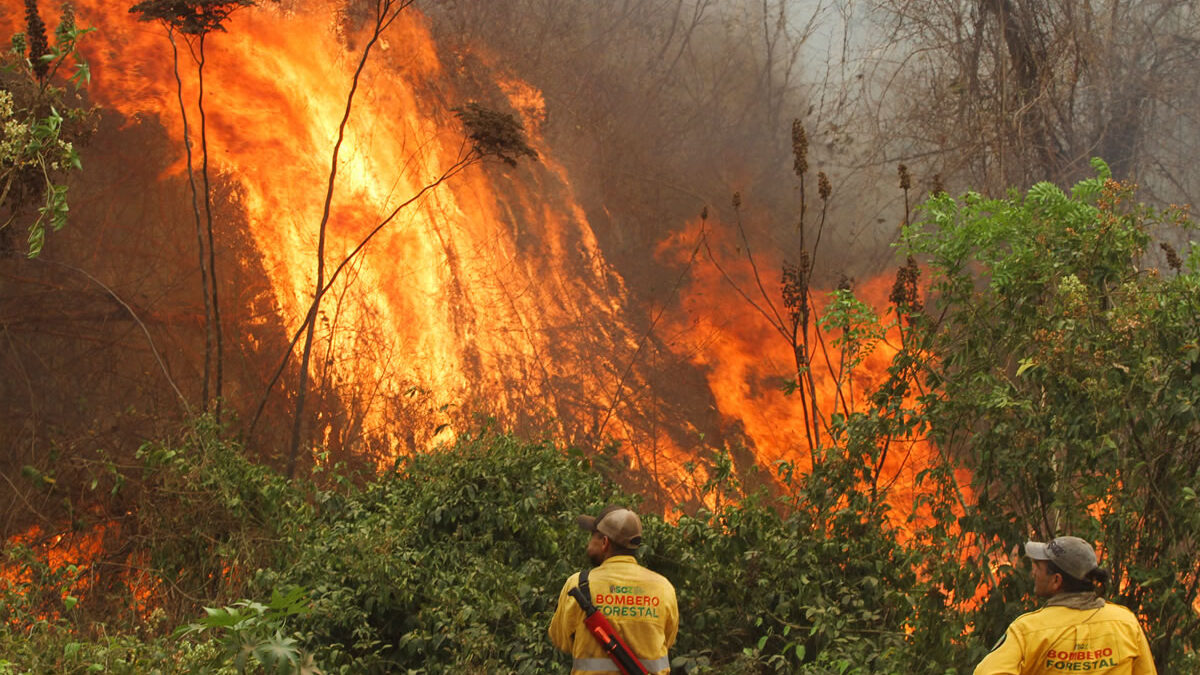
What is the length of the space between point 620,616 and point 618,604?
0.15 ft

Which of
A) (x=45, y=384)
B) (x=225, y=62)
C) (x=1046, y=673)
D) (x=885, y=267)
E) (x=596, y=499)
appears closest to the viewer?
(x=1046, y=673)

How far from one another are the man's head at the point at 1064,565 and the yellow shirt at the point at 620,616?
145 cm

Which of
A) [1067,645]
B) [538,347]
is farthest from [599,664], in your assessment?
[538,347]

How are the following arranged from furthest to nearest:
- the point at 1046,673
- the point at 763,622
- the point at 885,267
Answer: the point at 885,267
the point at 763,622
the point at 1046,673

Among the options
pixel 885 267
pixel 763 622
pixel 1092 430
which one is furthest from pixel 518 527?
pixel 885 267

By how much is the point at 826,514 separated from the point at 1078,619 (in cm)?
313

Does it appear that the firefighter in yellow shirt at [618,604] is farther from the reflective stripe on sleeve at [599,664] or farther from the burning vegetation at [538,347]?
the burning vegetation at [538,347]

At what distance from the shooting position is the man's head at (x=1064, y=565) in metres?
3.23

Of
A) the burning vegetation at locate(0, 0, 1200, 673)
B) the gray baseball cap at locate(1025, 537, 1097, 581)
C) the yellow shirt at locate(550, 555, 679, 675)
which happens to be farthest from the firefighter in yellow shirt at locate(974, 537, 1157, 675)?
the burning vegetation at locate(0, 0, 1200, 673)

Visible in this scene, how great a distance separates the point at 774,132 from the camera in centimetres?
1023

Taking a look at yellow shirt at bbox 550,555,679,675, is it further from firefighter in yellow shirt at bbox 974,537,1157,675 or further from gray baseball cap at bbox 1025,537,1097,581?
gray baseball cap at bbox 1025,537,1097,581

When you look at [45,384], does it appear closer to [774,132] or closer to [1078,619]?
[774,132]

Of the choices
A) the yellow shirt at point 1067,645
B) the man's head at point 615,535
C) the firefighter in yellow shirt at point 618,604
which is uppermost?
the man's head at point 615,535

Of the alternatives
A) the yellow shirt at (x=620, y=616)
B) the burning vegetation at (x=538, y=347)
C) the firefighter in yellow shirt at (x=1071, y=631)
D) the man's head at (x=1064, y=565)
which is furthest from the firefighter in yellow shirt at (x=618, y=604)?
the burning vegetation at (x=538, y=347)
